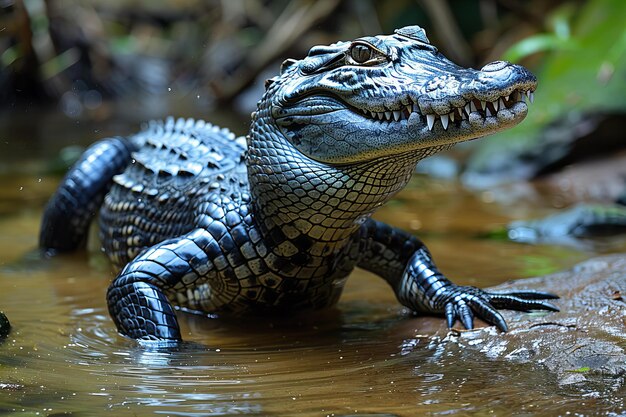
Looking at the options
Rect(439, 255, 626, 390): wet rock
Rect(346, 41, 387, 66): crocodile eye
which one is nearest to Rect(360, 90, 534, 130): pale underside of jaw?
Rect(346, 41, 387, 66): crocodile eye

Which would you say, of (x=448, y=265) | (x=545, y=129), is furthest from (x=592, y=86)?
(x=448, y=265)

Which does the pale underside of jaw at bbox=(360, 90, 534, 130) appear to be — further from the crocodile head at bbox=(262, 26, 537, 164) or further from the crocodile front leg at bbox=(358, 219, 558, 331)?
the crocodile front leg at bbox=(358, 219, 558, 331)

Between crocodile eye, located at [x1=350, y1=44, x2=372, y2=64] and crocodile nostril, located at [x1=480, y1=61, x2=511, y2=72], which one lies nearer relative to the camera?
crocodile nostril, located at [x1=480, y1=61, x2=511, y2=72]

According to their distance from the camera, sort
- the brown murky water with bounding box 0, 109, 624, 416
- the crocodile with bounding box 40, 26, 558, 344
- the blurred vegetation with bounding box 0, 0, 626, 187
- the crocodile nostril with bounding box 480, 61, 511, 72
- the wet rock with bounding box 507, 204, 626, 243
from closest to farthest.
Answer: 1. the brown murky water with bounding box 0, 109, 624, 416
2. the crocodile nostril with bounding box 480, 61, 511, 72
3. the crocodile with bounding box 40, 26, 558, 344
4. the wet rock with bounding box 507, 204, 626, 243
5. the blurred vegetation with bounding box 0, 0, 626, 187

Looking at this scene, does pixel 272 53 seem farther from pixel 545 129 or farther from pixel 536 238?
pixel 536 238

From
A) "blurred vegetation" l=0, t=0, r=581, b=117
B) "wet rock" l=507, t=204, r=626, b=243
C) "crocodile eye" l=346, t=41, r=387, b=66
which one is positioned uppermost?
"blurred vegetation" l=0, t=0, r=581, b=117

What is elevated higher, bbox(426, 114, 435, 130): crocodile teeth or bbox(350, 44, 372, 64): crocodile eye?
bbox(350, 44, 372, 64): crocodile eye

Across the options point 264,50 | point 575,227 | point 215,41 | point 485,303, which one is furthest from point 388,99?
point 215,41

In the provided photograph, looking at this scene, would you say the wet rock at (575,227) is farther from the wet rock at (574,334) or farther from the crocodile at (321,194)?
the crocodile at (321,194)
